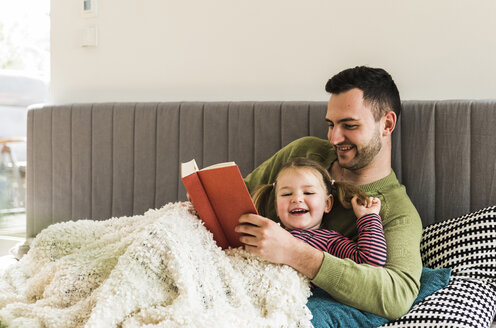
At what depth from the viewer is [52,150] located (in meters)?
2.54

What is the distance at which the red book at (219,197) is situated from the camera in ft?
4.17

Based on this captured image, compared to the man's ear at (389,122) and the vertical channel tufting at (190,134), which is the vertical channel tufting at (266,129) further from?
the man's ear at (389,122)

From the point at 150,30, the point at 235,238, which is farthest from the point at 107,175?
the point at 235,238

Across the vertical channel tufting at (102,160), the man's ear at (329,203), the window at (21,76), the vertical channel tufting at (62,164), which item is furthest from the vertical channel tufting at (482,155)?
the window at (21,76)

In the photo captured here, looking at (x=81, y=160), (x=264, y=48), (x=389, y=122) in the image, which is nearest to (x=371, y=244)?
(x=389, y=122)

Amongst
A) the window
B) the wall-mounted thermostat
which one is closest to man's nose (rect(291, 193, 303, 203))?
the wall-mounted thermostat

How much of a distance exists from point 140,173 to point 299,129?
788mm

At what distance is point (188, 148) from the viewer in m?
2.21

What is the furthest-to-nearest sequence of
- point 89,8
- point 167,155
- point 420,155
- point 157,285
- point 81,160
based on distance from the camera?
1. point 89,8
2. point 81,160
3. point 167,155
4. point 420,155
5. point 157,285

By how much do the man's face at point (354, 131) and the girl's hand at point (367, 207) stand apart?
0.18 metres

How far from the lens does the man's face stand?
1628mm

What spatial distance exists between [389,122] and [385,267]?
547 mm

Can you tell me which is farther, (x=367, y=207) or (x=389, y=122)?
(x=389, y=122)

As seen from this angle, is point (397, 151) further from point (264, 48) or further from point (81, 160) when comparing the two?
point (81, 160)
